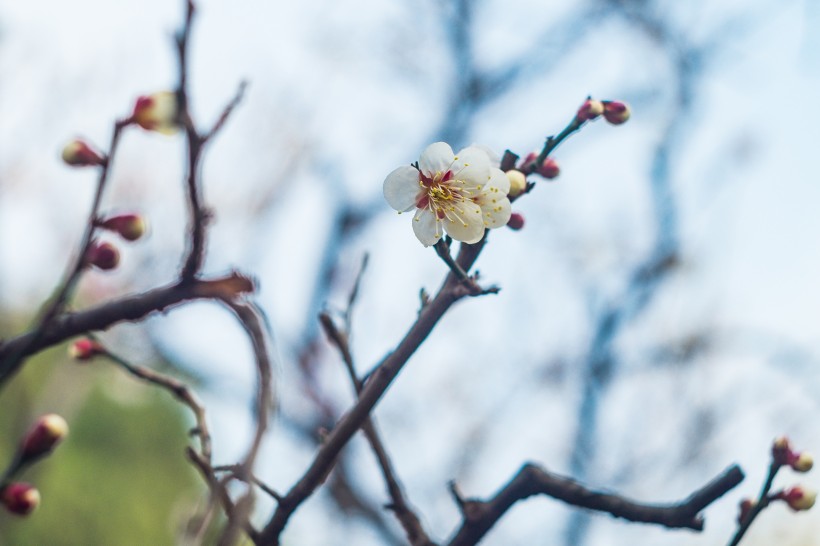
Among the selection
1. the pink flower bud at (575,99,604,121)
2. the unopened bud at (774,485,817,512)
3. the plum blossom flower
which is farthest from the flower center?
the unopened bud at (774,485,817,512)

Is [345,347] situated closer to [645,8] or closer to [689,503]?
[689,503]

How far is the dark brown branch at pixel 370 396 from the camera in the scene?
606 mm

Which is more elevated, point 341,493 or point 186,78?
point 186,78

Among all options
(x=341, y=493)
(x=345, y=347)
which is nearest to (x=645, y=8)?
(x=341, y=493)

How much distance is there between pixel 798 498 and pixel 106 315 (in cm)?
72

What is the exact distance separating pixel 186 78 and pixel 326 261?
3.92 m

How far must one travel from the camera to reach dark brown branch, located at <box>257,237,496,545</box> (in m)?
0.61

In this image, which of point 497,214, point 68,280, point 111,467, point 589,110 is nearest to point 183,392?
point 68,280

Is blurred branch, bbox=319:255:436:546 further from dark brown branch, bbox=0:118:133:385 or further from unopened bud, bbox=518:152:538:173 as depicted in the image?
dark brown branch, bbox=0:118:133:385

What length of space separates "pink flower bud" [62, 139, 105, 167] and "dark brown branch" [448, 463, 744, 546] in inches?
17.8

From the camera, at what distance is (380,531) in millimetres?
3336

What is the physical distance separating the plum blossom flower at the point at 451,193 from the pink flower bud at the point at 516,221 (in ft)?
0.14

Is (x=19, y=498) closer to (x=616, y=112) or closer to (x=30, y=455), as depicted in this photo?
(x=30, y=455)

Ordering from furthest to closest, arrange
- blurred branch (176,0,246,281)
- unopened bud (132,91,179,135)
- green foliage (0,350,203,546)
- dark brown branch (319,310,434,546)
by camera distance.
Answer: green foliage (0,350,203,546) → dark brown branch (319,310,434,546) → unopened bud (132,91,179,135) → blurred branch (176,0,246,281)
